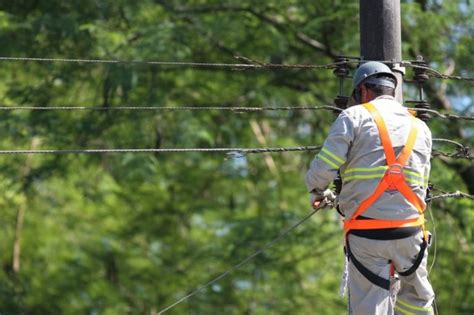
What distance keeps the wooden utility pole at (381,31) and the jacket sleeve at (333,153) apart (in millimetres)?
1154

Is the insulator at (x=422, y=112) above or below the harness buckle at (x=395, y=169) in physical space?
below

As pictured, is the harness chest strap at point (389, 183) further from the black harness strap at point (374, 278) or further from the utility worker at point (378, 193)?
the black harness strap at point (374, 278)

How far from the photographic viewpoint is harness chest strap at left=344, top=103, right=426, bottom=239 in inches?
251

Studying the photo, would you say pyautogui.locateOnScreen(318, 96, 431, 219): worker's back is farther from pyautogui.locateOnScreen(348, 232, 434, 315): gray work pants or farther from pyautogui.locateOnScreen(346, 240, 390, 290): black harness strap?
pyautogui.locateOnScreen(346, 240, 390, 290): black harness strap

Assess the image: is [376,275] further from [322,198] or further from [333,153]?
[333,153]

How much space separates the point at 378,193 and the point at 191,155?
11891mm

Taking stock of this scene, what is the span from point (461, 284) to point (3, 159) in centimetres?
765

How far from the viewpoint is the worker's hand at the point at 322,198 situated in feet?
21.6

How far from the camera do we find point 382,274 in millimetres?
6402

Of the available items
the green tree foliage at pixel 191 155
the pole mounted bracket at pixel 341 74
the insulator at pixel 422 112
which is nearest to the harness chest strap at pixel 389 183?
the pole mounted bracket at pixel 341 74

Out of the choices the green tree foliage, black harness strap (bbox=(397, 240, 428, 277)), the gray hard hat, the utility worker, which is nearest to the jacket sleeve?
the utility worker

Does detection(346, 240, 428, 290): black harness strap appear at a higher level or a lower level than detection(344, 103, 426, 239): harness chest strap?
lower

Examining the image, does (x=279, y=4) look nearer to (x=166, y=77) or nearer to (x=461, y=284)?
(x=166, y=77)

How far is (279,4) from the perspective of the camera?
49.5ft
